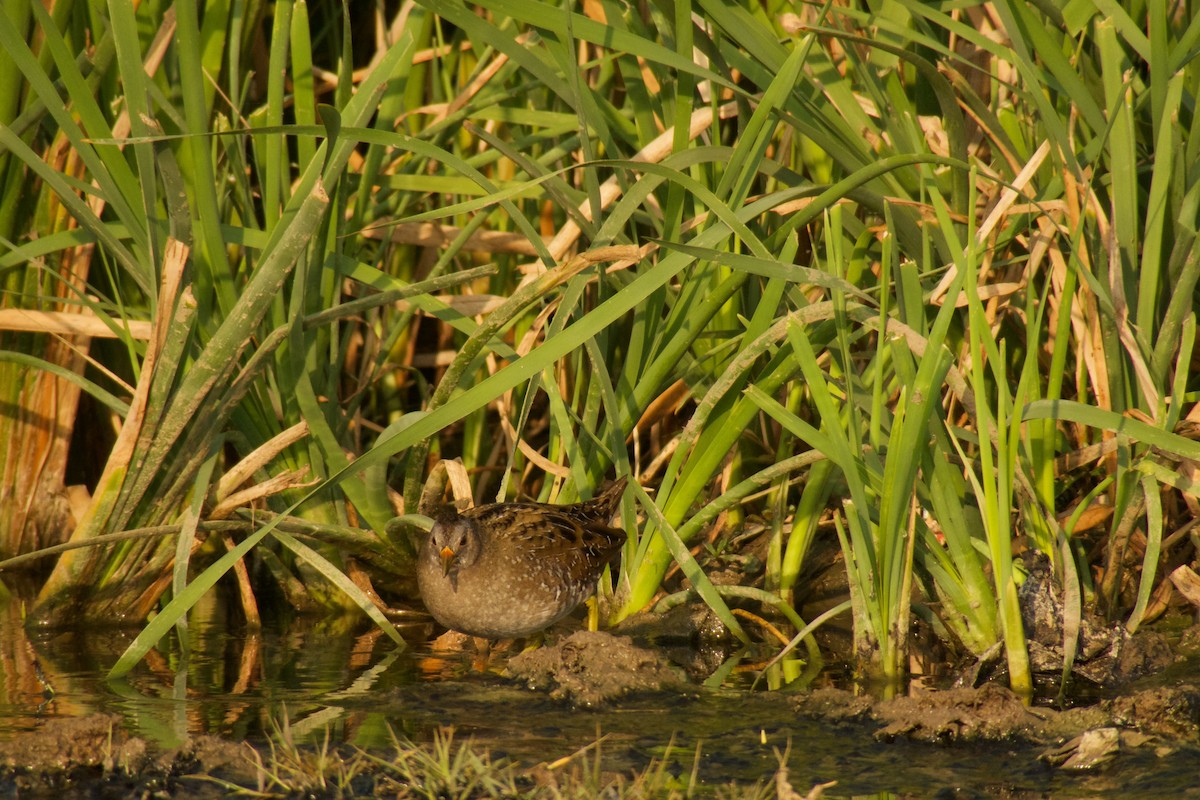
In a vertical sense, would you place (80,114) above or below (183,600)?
above

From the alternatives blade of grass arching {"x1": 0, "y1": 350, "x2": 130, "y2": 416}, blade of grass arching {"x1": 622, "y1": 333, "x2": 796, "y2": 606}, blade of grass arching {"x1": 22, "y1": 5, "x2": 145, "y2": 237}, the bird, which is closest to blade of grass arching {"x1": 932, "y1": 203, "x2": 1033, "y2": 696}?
blade of grass arching {"x1": 622, "y1": 333, "x2": 796, "y2": 606}

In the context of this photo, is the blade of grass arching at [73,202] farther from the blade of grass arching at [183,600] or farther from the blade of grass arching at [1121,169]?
the blade of grass arching at [1121,169]

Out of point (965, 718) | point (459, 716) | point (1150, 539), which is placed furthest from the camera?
point (1150, 539)

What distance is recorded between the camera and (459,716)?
363 cm

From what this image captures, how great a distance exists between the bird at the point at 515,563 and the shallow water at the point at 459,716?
172mm

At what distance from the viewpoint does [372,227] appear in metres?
4.55

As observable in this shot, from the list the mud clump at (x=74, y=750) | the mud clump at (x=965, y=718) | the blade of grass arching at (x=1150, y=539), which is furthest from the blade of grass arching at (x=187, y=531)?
the blade of grass arching at (x=1150, y=539)

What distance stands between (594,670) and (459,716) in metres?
0.40

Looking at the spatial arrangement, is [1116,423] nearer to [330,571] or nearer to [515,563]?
[515,563]

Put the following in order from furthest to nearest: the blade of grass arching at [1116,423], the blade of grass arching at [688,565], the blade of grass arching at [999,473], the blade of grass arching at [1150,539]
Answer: the blade of grass arching at [688,565]
the blade of grass arching at [1150,539]
the blade of grass arching at [1116,423]
the blade of grass arching at [999,473]

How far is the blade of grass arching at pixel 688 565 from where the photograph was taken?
4.00m

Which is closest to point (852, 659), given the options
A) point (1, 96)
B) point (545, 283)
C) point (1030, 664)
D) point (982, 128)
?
point (1030, 664)

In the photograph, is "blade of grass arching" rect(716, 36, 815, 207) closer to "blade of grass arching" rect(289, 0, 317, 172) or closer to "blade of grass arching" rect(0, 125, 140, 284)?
"blade of grass arching" rect(289, 0, 317, 172)

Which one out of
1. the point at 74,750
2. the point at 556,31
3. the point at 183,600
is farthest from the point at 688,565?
the point at 74,750
